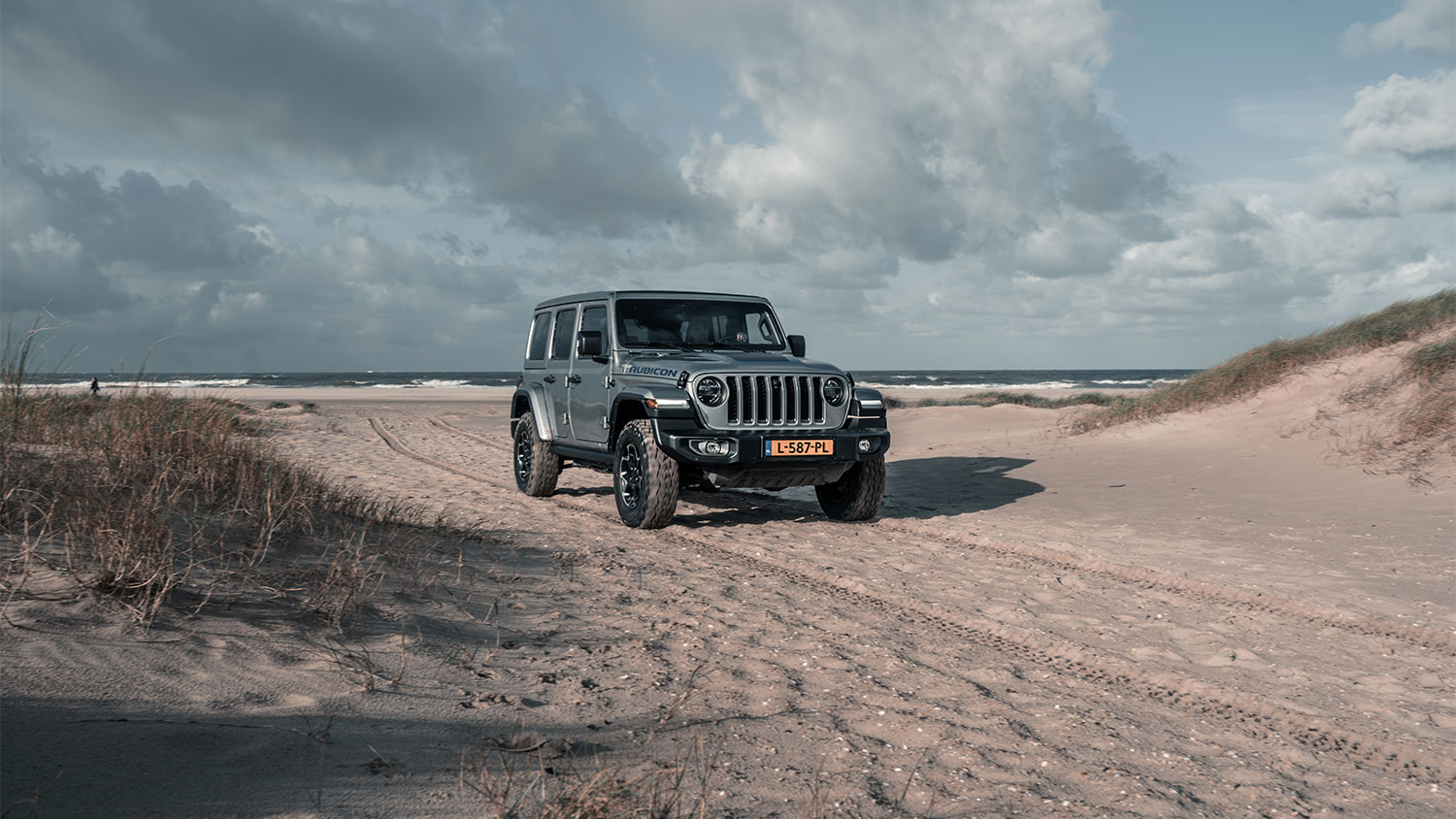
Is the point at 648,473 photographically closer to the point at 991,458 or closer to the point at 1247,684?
the point at 1247,684

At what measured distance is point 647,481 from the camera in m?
7.99

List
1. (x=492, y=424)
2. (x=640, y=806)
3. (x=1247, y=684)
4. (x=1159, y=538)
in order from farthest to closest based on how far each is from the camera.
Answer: (x=492, y=424) < (x=1159, y=538) < (x=1247, y=684) < (x=640, y=806)

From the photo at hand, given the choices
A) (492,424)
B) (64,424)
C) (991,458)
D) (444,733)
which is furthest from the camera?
(492,424)

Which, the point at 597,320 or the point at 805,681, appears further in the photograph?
the point at 597,320

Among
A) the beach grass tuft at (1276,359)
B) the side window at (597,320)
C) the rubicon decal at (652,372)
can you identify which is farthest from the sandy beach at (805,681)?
the beach grass tuft at (1276,359)

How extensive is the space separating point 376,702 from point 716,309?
661 cm

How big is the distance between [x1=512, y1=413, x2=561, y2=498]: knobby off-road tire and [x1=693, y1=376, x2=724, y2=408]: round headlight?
2807mm

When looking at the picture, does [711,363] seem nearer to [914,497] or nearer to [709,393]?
[709,393]

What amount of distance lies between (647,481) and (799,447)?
1.36m

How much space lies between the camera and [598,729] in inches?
134

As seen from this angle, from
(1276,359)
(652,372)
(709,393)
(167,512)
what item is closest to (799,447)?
(709,393)

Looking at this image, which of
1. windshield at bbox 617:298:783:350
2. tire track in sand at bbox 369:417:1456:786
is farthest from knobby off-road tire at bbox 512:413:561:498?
tire track in sand at bbox 369:417:1456:786

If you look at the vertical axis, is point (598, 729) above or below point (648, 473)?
below

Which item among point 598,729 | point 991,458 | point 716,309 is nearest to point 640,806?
point 598,729
